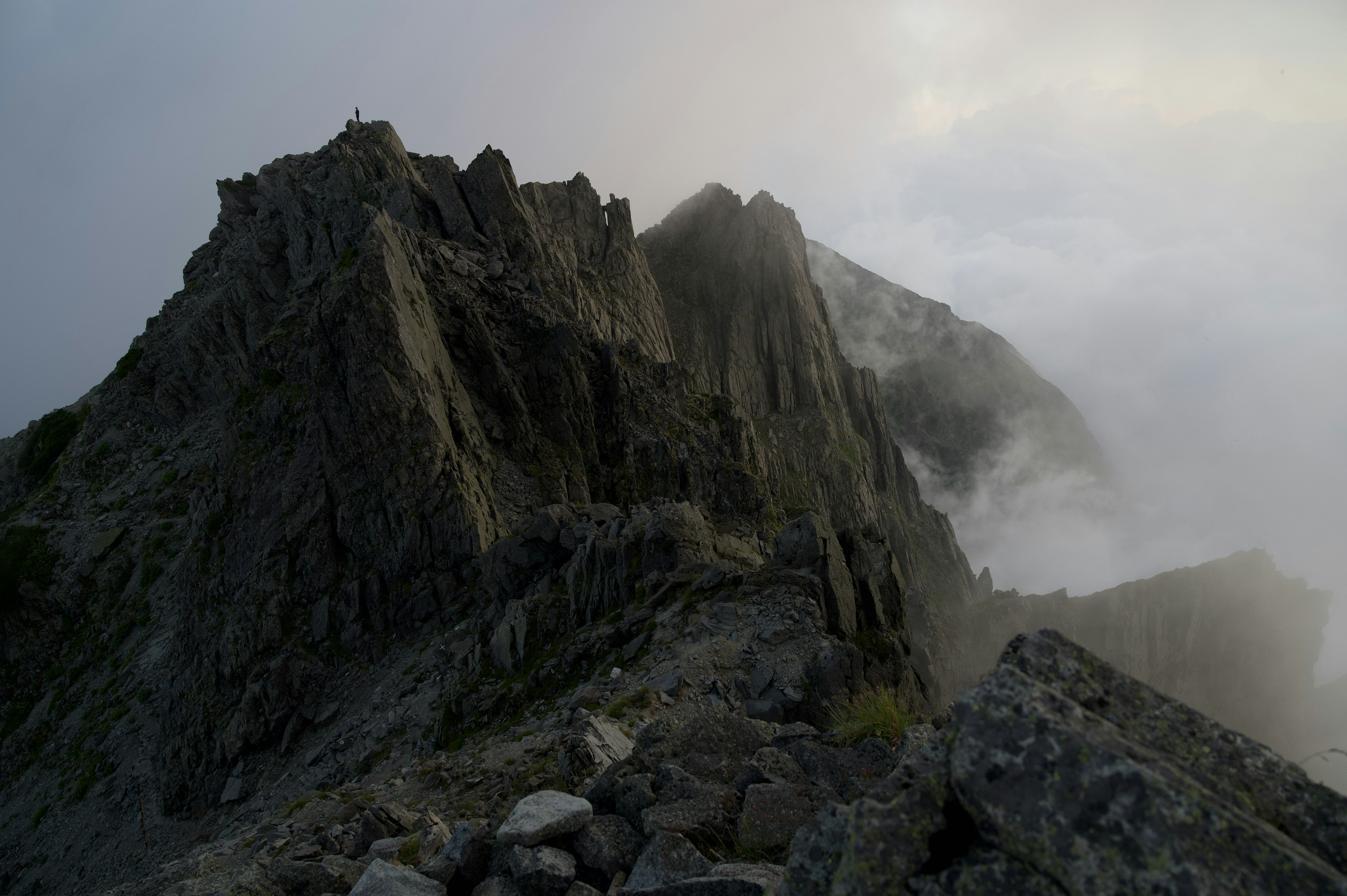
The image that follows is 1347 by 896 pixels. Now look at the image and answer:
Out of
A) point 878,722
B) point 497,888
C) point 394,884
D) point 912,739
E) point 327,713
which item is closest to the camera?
point 497,888

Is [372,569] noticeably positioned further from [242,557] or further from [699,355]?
[699,355]

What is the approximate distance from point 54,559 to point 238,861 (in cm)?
4900

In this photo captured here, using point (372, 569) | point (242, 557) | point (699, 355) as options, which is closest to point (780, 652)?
point (372, 569)

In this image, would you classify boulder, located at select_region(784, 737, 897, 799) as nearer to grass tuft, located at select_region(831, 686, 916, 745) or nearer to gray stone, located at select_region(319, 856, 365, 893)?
grass tuft, located at select_region(831, 686, 916, 745)

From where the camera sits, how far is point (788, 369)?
103 m

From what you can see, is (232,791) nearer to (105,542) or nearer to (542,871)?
(105,542)

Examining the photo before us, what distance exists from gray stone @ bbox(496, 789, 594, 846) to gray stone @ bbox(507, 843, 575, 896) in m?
0.15

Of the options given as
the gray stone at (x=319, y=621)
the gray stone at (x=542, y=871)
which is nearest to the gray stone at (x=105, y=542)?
the gray stone at (x=319, y=621)

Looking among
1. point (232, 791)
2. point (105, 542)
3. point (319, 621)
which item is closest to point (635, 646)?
point (319, 621)

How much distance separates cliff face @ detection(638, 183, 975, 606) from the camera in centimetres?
9512

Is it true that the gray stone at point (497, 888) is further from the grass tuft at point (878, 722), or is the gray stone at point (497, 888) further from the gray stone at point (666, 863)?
the grass tuft at point (878, 722)

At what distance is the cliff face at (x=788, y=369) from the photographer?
95.1 m

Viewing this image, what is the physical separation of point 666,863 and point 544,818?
146 cm

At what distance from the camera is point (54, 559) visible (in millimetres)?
43875
